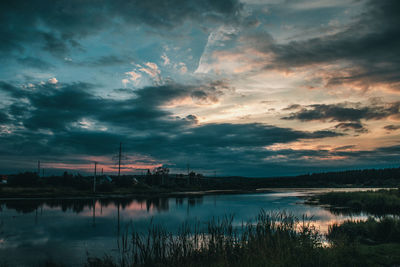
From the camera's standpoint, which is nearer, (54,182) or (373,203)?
(373,203)

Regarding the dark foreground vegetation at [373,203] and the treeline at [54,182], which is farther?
the treeline at [54,182]

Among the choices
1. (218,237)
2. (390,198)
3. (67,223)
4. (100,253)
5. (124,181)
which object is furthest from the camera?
(124,181)

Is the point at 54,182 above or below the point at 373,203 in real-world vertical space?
above

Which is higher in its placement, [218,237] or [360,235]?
[218,237]

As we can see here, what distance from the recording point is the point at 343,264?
12.1 metres

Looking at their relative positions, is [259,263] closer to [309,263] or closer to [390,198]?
[309,263]

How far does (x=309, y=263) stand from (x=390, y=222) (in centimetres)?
1108

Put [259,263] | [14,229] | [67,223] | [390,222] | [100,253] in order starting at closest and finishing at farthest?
[259,263] → [100,253] → [390,222] → [14,229] → [67,223]

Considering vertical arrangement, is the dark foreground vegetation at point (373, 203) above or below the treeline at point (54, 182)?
below

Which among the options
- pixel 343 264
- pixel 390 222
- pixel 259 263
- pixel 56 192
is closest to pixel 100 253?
pixel 259 263

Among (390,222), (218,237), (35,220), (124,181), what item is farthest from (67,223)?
(124,181)

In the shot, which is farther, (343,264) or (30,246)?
(30,246)

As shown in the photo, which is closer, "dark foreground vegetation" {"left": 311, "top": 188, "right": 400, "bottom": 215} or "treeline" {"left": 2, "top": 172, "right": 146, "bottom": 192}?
"dark foreground vegetation" {"left": 311, "top": 188, "right": 400, "bottom": 215}

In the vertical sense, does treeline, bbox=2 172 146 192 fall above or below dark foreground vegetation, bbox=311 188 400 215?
above
